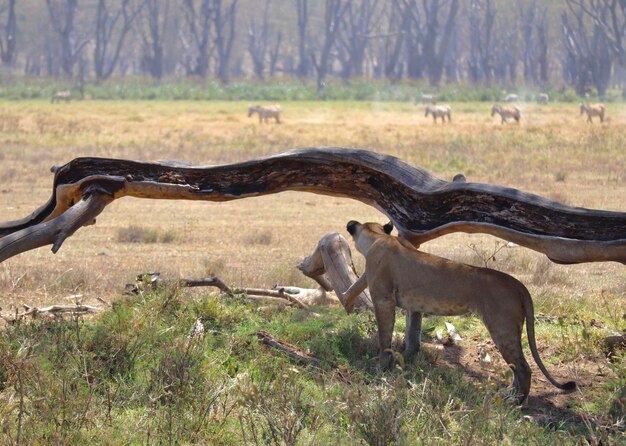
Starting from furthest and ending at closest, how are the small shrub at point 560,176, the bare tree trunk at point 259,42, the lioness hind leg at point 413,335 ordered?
the bare tree trunk at point 259,42 → the small shrub at point 560,176 → the lioness hind leg at point 413,335

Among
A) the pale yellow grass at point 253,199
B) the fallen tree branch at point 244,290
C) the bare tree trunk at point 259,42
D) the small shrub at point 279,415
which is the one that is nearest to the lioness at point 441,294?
the small shrub at point 279,415

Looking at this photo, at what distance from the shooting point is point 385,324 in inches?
284

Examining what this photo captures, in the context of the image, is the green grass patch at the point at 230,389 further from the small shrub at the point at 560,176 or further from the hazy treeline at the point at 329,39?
the hazy treeline at the point at 329,39

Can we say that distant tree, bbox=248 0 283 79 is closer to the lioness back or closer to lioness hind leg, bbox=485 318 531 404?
the lioness back

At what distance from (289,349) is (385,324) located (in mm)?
756

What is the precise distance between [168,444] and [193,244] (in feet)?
29.0

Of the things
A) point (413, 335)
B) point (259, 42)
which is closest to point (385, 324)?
point (413, 335)

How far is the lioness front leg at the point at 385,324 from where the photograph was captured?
716cm

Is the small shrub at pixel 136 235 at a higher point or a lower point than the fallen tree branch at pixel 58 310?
lower

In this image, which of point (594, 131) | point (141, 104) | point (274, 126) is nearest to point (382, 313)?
point (594, 131)

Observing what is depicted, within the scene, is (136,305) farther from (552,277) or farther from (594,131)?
(594,131)

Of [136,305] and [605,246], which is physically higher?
[605,246]

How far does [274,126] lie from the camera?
37.1m

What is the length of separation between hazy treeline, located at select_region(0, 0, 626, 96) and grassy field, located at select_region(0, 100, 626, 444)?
2098 inches
